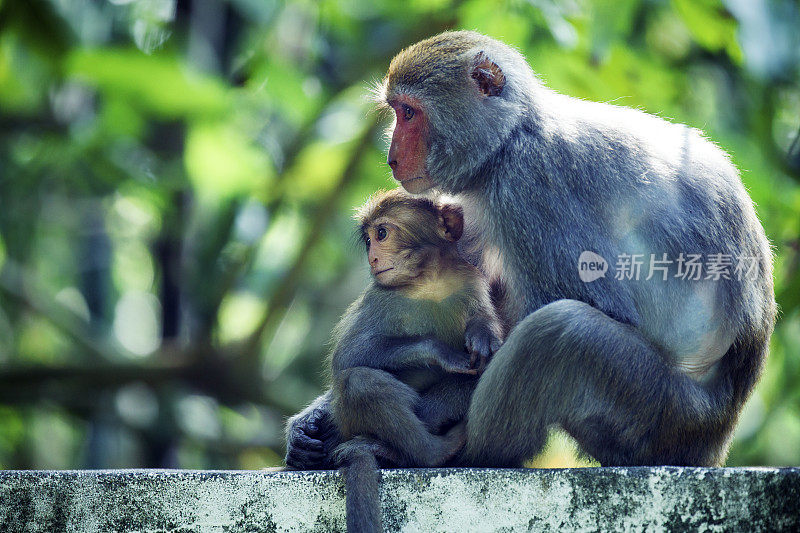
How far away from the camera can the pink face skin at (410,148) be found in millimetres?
3547

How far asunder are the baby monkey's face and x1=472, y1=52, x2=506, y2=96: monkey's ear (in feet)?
2.13

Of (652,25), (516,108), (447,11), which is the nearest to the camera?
(516,108)

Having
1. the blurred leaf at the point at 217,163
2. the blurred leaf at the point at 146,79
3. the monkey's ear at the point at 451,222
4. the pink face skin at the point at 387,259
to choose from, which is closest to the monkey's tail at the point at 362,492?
the pink face skin at the point at 387,259

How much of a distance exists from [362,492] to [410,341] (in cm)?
79

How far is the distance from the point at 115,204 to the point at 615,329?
261 inches

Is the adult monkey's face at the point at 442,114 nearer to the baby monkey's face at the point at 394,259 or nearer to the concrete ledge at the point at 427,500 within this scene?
the baby monkey's face at the point at 394,259

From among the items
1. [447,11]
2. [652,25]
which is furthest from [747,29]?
[652,25]

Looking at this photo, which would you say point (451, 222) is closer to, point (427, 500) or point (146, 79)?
point (427, 500)

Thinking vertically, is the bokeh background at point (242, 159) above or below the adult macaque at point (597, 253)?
above

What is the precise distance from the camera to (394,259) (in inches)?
137

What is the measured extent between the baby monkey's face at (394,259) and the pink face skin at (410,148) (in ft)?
0.63

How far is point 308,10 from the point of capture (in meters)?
6.26

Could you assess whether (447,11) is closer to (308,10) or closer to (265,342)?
(308,10)

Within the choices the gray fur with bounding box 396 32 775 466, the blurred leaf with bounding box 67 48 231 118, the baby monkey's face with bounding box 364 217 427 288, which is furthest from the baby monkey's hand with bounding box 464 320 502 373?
the blurred leaf with bounding box 67 48 231 118
